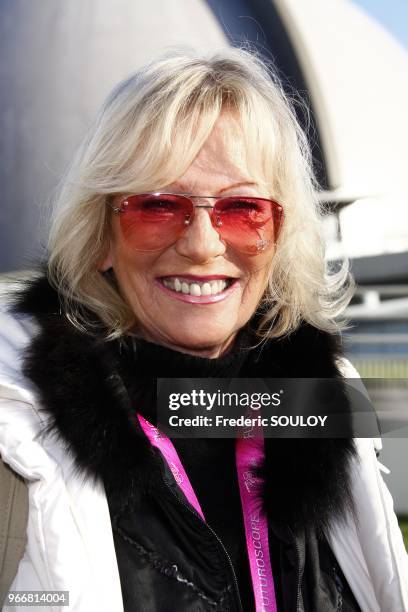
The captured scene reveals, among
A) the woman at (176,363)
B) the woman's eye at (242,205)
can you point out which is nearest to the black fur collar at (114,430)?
the woman at (176,363)

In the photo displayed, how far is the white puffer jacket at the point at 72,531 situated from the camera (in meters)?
1.11

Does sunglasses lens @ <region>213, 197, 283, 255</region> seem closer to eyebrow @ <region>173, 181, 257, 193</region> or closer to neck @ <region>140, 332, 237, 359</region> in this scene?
eyebrow @ <region>173, 181, 257, 193</region>

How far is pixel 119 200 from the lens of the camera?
137 cm

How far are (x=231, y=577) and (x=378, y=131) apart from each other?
10.6m

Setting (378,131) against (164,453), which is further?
(378,131)

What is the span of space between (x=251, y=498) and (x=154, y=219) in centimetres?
53

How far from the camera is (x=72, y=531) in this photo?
1.12m

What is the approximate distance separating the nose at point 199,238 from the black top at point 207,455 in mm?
198

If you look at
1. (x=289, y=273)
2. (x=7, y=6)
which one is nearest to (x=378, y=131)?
(x=7, y=6)

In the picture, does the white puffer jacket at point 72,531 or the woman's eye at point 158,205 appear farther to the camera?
the woman's eye at point 158,205

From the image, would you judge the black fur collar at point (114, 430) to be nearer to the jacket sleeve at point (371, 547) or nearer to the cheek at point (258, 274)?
the jacket sleeve at point (371, 547)

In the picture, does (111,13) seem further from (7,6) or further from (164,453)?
(164,453)

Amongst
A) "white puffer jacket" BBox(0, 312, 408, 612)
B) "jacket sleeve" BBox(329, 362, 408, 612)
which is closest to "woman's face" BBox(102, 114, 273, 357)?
"white puffer jacket" BBox(0, 312, 408, 612)

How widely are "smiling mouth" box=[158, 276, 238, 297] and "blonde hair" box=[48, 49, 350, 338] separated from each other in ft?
0.40
